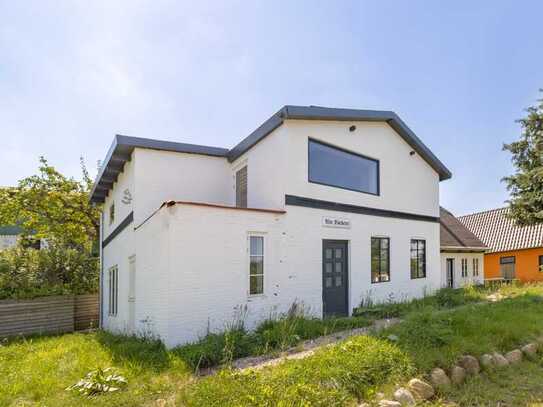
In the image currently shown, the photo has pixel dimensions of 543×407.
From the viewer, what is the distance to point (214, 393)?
14.4 feet

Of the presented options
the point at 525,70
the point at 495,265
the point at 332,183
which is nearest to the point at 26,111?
the point at 332,183

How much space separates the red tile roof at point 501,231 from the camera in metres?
20.7

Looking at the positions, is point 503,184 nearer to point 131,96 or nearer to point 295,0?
point 295,0

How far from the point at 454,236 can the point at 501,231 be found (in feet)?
25.3

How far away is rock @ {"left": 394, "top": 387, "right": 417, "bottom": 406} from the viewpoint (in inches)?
179

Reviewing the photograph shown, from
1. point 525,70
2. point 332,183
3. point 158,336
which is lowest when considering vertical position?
point 158,336

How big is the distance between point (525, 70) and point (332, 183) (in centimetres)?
749

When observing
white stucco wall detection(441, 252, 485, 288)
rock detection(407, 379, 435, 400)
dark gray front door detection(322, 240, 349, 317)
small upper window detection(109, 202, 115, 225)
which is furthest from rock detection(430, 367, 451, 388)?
white stucco wall detection(441, 252, 485, 288)

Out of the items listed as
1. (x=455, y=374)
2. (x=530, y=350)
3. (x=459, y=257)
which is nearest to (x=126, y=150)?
(x=455, y=374)

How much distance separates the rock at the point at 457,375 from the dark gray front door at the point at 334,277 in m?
4.21

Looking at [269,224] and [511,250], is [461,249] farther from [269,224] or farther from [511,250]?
[269,224]

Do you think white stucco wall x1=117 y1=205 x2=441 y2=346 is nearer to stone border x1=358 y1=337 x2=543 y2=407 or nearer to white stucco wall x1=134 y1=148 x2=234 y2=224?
white stucco wall x1=134 y1=148 x2=234 y2=224

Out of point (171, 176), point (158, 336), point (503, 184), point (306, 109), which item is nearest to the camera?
point (158, 336)

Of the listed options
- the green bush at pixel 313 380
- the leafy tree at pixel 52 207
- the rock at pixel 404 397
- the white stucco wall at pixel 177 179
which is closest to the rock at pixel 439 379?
the green bush at pixel 313 380
